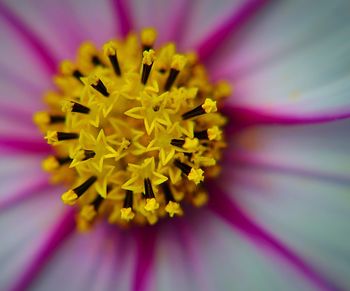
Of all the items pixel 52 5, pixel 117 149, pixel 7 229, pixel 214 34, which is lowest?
pixel 7 229

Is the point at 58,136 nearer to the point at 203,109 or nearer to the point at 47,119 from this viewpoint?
the point at 47,119

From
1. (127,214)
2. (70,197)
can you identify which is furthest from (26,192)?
(127,214)

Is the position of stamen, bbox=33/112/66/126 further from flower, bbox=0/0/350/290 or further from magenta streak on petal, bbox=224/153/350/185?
magenta streak on petal, bbox=224/153/350/185

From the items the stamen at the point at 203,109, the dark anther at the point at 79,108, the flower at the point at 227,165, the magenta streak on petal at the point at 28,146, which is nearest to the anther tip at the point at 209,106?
the stamen at the point at 203,109

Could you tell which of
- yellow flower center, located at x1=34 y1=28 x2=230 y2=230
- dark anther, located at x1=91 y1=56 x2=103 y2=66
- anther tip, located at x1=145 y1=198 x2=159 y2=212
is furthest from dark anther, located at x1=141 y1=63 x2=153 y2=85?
anther tip, located at x1=145 y1=198 x2=159 y2=212

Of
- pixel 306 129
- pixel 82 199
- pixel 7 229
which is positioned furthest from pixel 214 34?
pixel 7 229

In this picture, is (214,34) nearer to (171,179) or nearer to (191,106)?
(191,106)
